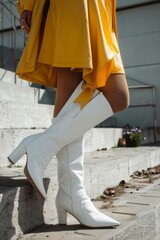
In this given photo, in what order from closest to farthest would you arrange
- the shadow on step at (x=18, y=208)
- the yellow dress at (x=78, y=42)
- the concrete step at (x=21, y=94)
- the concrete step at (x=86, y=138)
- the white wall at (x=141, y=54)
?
the shadow on step at (x=18, y=208), the yellow dress at (x=78, y=42), the concrete step at (x=86, y=138), the concrete step at (x=21, y=94), the white wall at (x=141, y=54)

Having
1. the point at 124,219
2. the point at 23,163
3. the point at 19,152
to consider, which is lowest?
the point at 124,219

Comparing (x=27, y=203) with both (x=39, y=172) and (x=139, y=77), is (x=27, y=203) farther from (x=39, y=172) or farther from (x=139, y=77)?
(x=139, y=77)

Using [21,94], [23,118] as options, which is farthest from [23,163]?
[21,94]

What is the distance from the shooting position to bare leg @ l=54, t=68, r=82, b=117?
168cm

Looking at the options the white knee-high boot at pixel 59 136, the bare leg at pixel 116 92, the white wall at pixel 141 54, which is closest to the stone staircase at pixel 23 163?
the white knee-high boot at pixel 59 136

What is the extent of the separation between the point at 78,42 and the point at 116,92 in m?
0.30

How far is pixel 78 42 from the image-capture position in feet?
5.25

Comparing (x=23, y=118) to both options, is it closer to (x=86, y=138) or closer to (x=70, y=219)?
(x=86, y=138)

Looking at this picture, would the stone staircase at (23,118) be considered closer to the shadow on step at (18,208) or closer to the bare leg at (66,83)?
the shadow on step at (18,208)

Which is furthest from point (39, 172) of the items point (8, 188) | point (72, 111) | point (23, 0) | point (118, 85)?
point (23, 0)

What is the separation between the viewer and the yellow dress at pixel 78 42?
158 centimetres

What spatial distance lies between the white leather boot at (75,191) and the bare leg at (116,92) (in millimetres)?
265

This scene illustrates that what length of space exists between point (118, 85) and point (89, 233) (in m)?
0.72

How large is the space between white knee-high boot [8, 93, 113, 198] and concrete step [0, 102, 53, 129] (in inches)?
45.6
